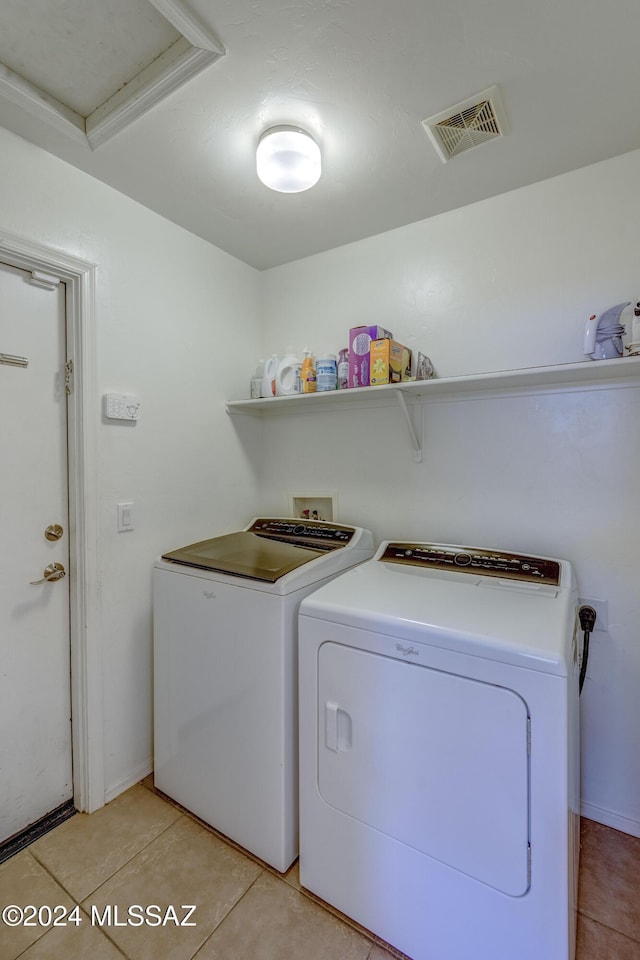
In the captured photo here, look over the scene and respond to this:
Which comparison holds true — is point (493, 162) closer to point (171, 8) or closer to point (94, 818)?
point (171, 8)

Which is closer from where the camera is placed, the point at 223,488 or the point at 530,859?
the point at 530,859

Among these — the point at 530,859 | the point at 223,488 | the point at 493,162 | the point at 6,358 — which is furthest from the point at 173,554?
the point at 493,162

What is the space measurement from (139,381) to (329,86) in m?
1.24

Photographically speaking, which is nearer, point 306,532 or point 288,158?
point 288,158

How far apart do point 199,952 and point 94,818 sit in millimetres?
706

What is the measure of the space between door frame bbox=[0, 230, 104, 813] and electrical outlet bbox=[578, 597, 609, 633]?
6.37 ft

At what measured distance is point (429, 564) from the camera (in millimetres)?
1666

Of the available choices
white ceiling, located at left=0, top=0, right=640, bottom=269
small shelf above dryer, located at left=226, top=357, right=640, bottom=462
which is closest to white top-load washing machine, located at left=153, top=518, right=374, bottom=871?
small shelf above dryer, located at left=226, top=357, right=640, bottom=462

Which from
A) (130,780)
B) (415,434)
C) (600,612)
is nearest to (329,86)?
(415,434)

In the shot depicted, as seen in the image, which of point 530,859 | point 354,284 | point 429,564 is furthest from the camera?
point 354,284

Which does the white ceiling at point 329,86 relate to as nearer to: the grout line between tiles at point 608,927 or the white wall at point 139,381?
the white wall at point 139,381

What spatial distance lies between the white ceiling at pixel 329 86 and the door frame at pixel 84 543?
491 mm

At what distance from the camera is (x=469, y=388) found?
1.77m

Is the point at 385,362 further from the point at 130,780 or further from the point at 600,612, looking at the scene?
the point at 130,780
